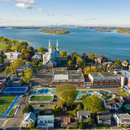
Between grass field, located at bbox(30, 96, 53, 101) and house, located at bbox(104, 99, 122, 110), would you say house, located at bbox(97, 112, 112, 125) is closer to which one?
house, located at bbox(104, 99, 122, 110)

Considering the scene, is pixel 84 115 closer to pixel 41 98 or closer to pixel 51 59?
pixel 41 98

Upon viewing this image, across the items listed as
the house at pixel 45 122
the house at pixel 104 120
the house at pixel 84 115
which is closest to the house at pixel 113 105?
the house at pixel 104 120

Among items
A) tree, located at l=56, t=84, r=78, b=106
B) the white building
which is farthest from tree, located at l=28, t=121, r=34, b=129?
the white building

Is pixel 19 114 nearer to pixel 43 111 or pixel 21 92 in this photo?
pixel 43 111

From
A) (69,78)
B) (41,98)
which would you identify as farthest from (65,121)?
(69,78)

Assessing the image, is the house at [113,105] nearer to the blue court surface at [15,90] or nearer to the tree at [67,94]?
the tree at [67,94]

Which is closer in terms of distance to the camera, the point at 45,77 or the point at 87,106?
the point at 87,106

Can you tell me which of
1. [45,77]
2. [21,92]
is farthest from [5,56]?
[21,92]

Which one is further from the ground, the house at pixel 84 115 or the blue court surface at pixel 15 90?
the house at pixel 84 115

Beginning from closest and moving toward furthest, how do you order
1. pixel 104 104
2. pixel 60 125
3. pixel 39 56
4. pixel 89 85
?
1. pixel 60 125
2. pixel 104 104
3. pixel 89 85
4. pixel 39 56
